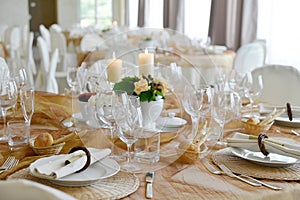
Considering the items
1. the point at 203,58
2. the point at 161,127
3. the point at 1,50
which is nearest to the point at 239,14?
the point at 203,58

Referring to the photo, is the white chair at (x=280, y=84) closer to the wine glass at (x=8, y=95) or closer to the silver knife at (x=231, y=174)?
the silver knife at (x=231, y=174)

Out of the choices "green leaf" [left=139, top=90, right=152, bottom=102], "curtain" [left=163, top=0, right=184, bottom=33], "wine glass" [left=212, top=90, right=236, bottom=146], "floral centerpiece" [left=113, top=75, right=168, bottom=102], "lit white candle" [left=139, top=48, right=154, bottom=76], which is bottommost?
"wine glass" [left=212, top=90, right=236, bottom=146]

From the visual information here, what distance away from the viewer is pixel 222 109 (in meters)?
1.62

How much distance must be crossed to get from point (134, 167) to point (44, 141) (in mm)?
324

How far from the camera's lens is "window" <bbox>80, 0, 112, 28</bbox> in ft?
34.2

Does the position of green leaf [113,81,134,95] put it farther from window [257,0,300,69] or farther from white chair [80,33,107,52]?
white chair [80,33,107,52]

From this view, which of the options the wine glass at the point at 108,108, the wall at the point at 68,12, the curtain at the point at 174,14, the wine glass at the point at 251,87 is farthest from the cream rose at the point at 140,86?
the wall at the point at 68,12

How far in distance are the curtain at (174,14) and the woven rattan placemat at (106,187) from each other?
6.32 meters

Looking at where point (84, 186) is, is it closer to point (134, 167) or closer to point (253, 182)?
point (134, 167)

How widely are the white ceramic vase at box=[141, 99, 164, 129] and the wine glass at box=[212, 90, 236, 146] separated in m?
0.21

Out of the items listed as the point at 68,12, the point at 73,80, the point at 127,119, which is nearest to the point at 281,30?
the point at 73,80

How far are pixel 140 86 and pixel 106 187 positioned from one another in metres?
0.46

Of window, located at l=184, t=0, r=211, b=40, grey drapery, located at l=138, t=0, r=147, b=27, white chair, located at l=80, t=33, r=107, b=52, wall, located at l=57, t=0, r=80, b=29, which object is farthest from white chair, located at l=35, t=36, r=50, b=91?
wall, located at l=57, t=0, r=80, b=29

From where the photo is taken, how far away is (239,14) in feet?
19.6
